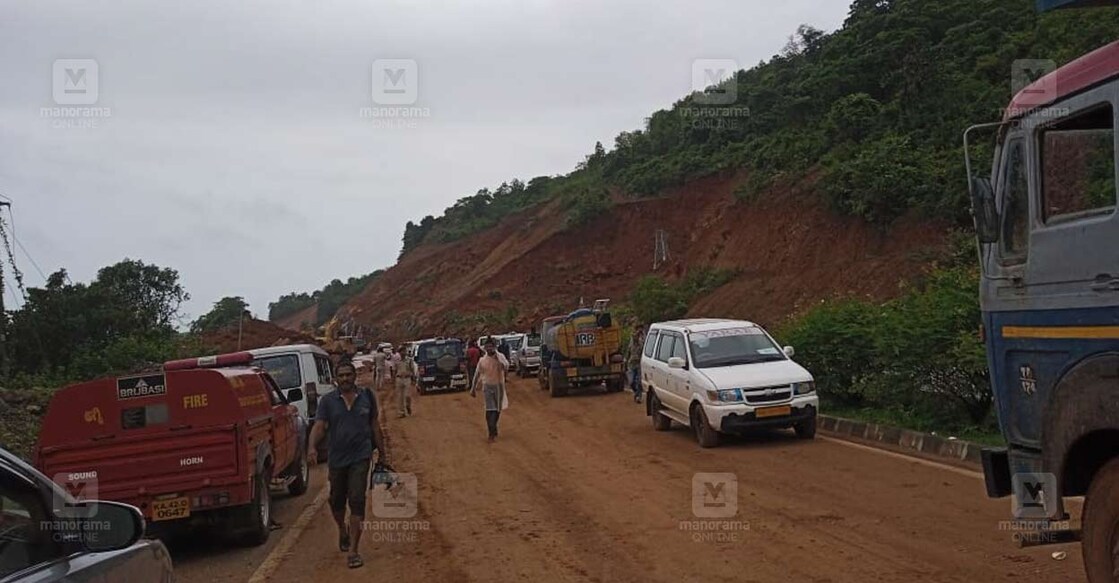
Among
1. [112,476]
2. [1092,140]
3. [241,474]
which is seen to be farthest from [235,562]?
[1092,140]

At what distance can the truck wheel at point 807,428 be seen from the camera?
45.0 ft

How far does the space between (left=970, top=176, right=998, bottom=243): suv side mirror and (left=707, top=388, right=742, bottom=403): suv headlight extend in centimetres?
783

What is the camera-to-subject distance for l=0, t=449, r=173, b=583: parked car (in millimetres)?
3406

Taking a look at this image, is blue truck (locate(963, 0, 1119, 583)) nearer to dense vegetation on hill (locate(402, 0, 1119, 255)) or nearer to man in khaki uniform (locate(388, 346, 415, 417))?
man in khaki uniform (locate(388, 346, 415, 417))

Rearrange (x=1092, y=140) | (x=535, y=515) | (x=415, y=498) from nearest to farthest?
(x=1092, y=140), (x=535, y=515), (x=415, y=498)

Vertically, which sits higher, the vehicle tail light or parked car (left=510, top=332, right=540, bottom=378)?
the vehicle tail light

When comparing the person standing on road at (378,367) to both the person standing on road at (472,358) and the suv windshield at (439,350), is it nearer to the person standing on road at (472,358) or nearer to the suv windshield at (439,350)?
the person standing on road at (472,358)

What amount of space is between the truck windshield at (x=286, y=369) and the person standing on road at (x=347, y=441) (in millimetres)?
8051

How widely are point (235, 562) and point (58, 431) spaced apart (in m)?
2.03

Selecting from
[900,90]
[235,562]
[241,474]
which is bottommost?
[235,562]

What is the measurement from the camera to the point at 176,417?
928 cm

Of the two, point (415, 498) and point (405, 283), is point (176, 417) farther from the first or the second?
point (405, 283)

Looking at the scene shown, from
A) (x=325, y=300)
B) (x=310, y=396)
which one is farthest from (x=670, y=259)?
(x=325, y=300)

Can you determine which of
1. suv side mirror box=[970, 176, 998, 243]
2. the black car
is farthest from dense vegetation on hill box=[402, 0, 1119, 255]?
suv side mirror box=[970, 176, 998, 243]
